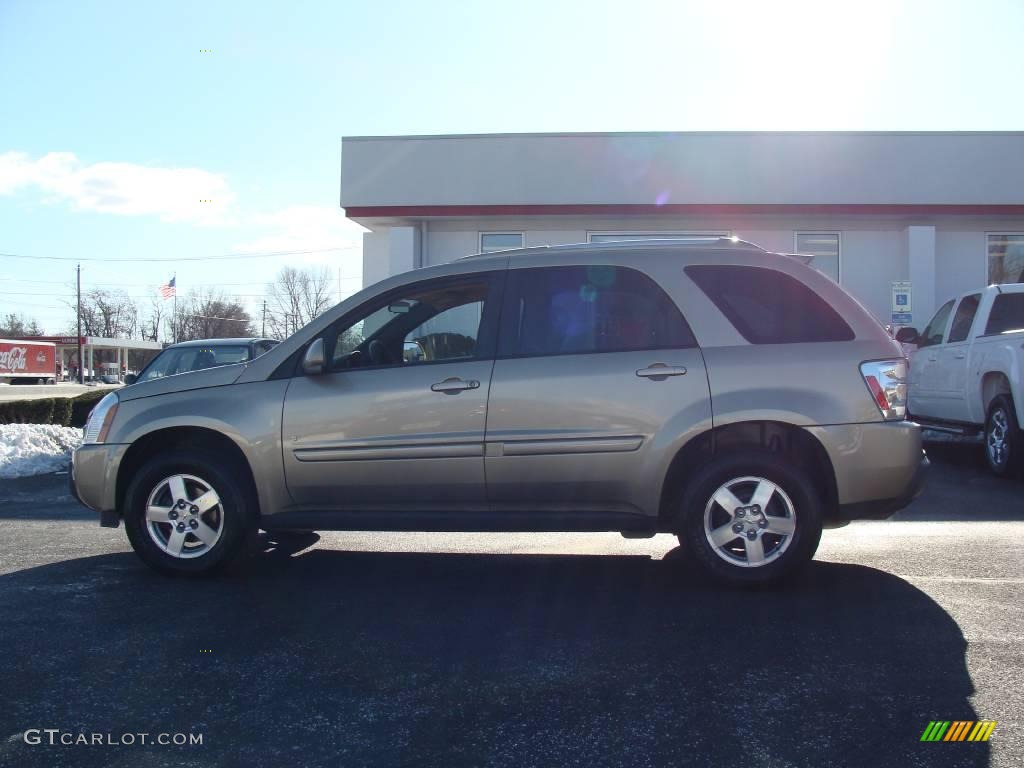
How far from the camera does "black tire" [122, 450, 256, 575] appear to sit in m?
5.46

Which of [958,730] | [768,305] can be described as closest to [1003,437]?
[768,305]

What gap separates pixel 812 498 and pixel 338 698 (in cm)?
278

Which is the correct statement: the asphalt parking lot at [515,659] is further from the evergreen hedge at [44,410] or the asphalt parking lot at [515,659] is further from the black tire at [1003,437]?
the evergreen hedge at [44,410]

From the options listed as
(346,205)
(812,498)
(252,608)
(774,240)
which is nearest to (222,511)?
(252,608)

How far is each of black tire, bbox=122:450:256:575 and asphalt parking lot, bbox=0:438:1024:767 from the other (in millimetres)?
144

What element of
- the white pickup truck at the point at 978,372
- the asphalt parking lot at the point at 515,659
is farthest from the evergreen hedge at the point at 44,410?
the white pickup truck at the point at 978,372

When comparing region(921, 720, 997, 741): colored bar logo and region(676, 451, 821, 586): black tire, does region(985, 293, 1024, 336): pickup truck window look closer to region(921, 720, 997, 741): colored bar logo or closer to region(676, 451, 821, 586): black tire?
region(676, 451, 821, 586): black tire

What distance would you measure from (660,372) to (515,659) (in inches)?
73.3

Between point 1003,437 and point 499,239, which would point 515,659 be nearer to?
point 1003,437

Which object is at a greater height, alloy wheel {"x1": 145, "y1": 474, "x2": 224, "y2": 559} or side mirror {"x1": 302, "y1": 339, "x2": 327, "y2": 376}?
side mirror {"x1": 302, "y1": 339, "x2": 327, "y2": 376}

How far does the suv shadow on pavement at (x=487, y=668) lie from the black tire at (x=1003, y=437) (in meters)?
4.66

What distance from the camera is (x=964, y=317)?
36.3 feet

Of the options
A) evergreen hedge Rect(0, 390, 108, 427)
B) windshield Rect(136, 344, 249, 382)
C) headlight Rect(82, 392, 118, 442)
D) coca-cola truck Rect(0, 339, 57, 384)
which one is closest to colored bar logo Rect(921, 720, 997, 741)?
headlight Rect(82, 392, 118, 442)

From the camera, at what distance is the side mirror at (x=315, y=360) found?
5.36 meters
